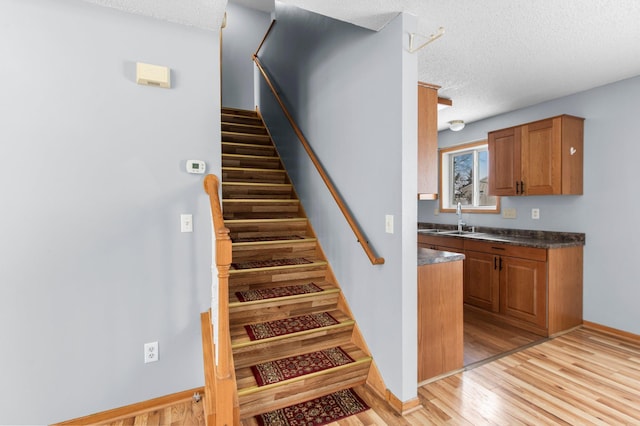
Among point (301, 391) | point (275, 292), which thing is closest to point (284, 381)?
point (301, 391)

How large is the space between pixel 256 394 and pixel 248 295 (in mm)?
767

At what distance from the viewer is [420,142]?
2.36 meters

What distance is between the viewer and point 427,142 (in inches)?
94.3

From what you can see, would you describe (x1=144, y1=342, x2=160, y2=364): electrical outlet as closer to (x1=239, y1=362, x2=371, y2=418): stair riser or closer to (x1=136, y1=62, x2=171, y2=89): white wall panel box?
(x1=239, y1=362, x2=371, y2=418): stair riser

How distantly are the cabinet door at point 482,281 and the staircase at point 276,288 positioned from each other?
2000 mm

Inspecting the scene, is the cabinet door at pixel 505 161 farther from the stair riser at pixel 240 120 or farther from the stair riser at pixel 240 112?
the stair riser at pixel 240 112

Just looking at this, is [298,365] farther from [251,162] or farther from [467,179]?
[467,179]

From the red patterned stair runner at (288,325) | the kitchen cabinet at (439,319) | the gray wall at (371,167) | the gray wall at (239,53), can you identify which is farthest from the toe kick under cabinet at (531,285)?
the gray wall at (239,53)

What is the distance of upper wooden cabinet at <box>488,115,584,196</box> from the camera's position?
3.28m

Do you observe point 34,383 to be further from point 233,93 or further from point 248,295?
point 233,93

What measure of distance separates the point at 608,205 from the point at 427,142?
2274mm

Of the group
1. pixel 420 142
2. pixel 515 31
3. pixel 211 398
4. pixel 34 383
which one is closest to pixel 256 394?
pixel 211 398

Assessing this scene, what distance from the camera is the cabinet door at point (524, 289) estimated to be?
3.17 metres

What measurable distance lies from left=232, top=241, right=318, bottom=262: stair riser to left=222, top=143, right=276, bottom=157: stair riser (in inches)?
65.0
